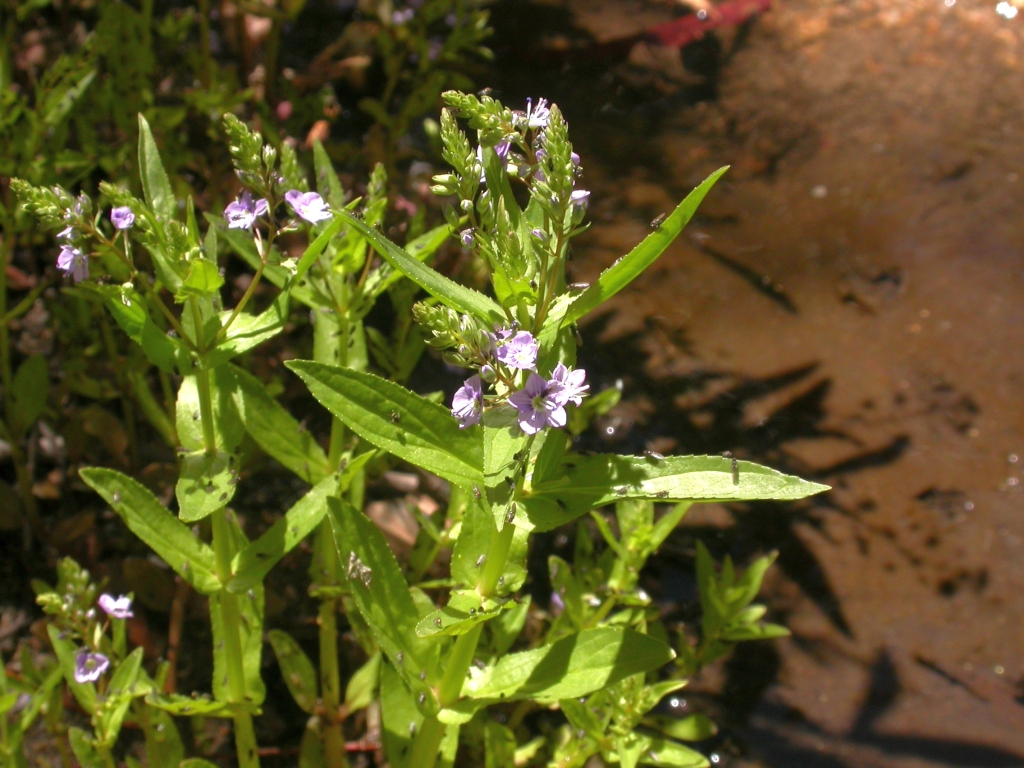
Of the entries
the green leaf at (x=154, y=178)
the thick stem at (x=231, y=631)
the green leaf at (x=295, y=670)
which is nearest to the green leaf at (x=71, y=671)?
the thick stem at (x=231, y=631)

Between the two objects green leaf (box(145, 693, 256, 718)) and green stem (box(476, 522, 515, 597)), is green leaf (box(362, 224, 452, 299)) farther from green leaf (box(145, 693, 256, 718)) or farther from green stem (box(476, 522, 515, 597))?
green leaf (box(145, 693, 256, 718))

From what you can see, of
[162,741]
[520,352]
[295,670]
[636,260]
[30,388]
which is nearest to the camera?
[520,352]

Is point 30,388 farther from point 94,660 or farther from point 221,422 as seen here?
point 221,422

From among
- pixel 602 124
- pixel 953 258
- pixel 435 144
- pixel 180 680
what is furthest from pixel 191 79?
pixel 953 258

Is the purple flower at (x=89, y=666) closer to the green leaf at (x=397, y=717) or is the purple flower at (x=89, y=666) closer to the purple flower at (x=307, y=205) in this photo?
the green leaf at (x=397, y=717)

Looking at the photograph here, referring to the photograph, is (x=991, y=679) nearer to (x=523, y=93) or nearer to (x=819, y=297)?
Answer: (x=819, y=297)

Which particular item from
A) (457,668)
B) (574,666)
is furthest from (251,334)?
(574,666)

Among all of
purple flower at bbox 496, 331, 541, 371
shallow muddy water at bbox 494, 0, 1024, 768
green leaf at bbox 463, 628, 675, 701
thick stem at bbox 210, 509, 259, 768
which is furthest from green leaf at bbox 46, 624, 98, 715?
shallow muddy water at bbox 494, 0, 1024, 768
